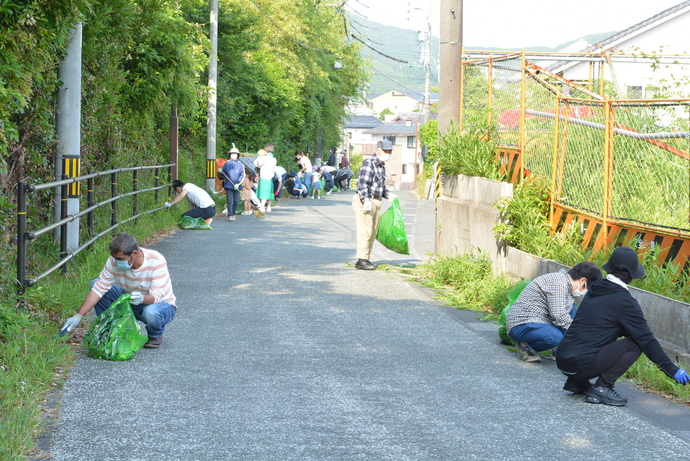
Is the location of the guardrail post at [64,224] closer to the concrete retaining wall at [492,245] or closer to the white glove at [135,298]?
the white glove at [135,298]

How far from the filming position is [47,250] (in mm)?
9227

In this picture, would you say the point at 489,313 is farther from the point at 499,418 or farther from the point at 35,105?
the point at 35,105

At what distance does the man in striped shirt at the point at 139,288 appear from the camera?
6703 mm

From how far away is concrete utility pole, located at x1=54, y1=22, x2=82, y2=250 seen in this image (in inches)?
375

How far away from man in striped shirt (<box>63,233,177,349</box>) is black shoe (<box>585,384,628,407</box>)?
3431 mm

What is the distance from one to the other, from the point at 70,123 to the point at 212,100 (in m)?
13.5

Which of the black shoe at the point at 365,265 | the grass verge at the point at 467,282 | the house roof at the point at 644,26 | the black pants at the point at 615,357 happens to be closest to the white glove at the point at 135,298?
the black pants at the point at 615,357

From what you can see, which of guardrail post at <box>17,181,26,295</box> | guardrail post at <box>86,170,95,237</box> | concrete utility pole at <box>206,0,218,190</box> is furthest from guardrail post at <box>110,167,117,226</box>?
concrete utility pole at <box>206,0,218,190</box>

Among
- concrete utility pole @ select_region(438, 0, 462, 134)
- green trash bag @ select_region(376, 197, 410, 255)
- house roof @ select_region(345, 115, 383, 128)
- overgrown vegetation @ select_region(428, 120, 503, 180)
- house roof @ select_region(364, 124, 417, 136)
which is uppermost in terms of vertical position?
house roof @ select_region(345, 115, 383, 128)

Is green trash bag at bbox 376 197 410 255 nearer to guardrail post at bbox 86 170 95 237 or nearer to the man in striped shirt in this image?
guardrail post at bbox 86 170 95 237

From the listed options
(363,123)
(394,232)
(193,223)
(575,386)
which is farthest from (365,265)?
(363,123)

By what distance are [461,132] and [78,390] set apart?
9.01 meters

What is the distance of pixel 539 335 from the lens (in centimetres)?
687

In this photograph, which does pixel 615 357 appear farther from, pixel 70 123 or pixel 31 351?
pixel 70 123
